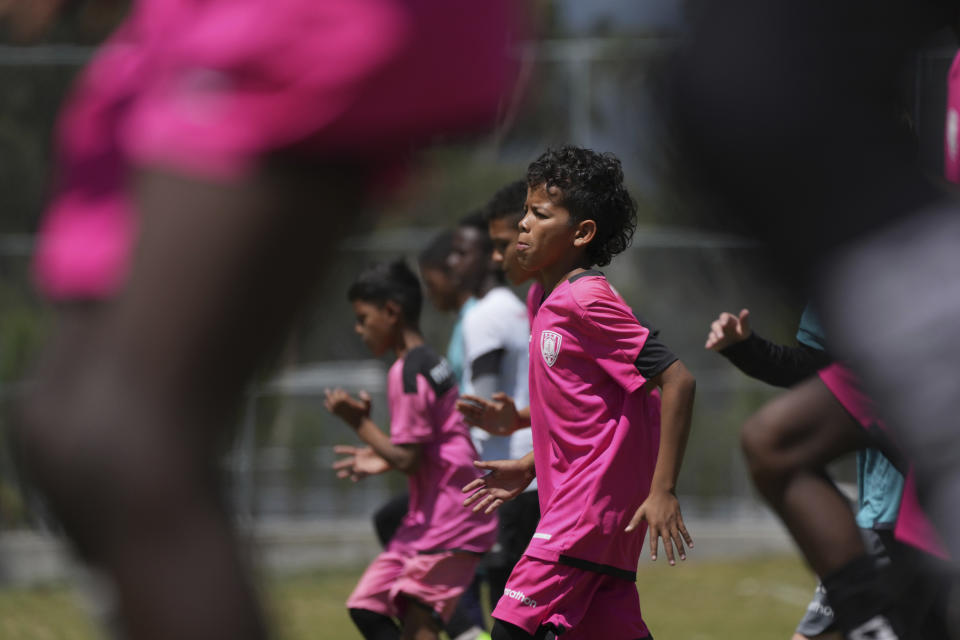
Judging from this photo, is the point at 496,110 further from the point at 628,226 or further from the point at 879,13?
the point at 628,226

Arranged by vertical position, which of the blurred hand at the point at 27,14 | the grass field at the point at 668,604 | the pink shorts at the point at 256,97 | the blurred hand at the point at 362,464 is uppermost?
the blurred hand at the point at 27,14

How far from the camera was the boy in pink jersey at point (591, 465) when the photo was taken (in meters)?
3.41

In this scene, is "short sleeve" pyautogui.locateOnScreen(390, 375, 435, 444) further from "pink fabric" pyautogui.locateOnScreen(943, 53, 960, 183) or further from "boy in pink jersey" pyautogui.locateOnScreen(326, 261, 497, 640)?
"pink fabric" pyautogui.locateOnScreen(943, 53, 960, 183)

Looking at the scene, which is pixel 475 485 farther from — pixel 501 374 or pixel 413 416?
pixel 501 374

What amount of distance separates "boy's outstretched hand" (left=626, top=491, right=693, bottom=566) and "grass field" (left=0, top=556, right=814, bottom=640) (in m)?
3.46

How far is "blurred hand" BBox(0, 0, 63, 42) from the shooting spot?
1533 millimetres

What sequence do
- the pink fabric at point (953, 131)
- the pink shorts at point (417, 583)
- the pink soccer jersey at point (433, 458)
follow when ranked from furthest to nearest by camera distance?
1. the pink soccer jersey at point (433, 458)
2. the pink shorts at point (417, 583)
3. the pink fabric at point (953, 131)

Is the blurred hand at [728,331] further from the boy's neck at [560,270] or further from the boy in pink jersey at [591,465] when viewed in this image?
the boy's neck at [560,270]

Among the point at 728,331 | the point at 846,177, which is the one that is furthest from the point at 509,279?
the point at 846,177

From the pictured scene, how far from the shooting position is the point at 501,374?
5602mm

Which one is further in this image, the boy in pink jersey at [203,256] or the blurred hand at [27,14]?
the blurred hand at [27,14]

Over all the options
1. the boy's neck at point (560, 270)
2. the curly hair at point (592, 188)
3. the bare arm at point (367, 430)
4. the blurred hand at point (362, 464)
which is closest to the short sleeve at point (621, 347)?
the boy's neck at point (560, 270)

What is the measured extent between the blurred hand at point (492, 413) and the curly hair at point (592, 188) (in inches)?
19.5

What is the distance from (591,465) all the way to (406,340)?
212 centimetres
